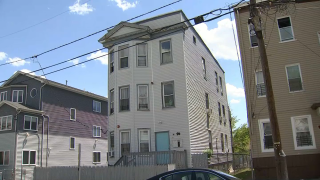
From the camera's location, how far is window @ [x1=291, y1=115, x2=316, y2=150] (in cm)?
1580

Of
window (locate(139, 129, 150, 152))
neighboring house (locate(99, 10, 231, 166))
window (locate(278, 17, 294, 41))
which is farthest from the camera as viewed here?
window (locate(139, 129, 150, 152))

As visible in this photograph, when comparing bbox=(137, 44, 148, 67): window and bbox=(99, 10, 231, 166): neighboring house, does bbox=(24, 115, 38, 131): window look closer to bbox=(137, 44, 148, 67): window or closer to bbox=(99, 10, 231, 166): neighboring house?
bbox=(99, 10, 231, 166): neighboring house

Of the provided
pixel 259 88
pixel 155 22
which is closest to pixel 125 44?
pixel 155 22

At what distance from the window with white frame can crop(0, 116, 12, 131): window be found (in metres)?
13.5

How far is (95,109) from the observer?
122ft

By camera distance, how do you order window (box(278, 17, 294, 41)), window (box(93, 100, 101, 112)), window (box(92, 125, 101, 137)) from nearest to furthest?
window (box(278, 17, 294, 41))
window (box(92, 125, 101, 137))
window (box(93, 100, 101, 112))

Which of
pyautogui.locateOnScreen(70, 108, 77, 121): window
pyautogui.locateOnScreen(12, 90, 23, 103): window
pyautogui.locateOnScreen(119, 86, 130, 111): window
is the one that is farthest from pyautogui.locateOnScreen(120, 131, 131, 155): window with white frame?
pyautogui.locateOnScreen(12, 90, 23, 103): window

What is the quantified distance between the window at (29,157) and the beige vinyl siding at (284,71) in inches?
845

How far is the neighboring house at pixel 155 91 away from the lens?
67.3 ft

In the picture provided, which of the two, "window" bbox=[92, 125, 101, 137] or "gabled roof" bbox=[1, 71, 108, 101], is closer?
"gabled roof" bbox=[1, 71, 108, 101]

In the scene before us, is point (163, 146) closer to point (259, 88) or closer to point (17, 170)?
point (259, 88)

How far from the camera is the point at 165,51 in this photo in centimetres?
2195

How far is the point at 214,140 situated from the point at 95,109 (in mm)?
17791

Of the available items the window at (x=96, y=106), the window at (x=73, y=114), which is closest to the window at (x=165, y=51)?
the window at (x=73, y=114)
